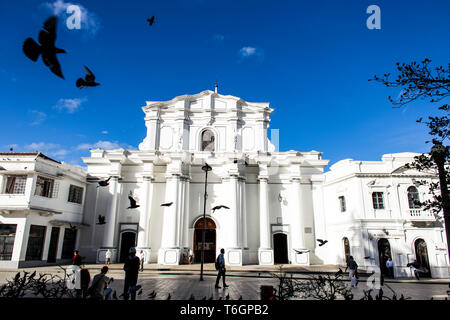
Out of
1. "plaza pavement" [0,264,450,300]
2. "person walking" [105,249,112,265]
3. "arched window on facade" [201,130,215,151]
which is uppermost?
"arched window on facade" [201,130,215,151]

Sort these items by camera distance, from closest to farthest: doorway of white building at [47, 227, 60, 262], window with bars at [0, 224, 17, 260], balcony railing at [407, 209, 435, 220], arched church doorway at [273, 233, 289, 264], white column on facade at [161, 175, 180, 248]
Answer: window with bars at [0, 224, 17, 260]
balcony railing at [407, 209, 435, 220]
doorway of white building at [47, 227, 60, 262]
white column on facade at [161, 175, 180, 248]
arched church doorway at [273, 233, 289, 264]

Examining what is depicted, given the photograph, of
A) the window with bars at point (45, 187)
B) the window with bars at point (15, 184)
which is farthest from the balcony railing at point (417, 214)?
the window with bars at point (15, 184)

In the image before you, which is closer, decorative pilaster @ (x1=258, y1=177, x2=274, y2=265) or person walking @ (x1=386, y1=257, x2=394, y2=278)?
person walking @ (x1=386, y1=257, x2=394, y2=278)

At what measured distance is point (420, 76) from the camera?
22.7 feet

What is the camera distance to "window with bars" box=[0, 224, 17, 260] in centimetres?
1961

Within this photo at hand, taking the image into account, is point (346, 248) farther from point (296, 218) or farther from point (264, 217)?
point (264, 217)

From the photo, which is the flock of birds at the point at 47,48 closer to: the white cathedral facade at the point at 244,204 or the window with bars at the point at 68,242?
the white cathedral facade at the point at 244,204

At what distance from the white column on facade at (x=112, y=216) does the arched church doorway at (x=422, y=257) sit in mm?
22673

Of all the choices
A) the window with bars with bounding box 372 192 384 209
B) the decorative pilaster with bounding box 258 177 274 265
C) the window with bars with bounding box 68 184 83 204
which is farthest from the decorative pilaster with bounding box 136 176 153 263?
the window with bars with bounding box 372 192 384 209

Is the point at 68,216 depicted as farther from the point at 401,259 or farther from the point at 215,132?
the point at 401,259

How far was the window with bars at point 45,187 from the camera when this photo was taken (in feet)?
69.9

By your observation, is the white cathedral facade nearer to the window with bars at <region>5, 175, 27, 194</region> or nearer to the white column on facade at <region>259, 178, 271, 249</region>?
the white column on facade at <region>259, 178, 271, 249</region>

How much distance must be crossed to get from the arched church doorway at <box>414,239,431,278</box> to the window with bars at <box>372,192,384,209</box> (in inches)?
127
